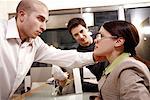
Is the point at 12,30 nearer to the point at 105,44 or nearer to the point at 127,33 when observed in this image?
the point at 105,44

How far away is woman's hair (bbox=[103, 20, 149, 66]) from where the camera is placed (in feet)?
3.93

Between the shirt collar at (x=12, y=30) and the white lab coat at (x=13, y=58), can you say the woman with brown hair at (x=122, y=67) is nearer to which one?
the white lab coat at (x=13, y=58)

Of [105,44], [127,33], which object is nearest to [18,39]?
[105,44]

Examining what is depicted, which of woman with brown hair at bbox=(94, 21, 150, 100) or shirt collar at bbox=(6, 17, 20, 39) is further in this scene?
shirt collar at bbox=(6, 17, 20, 39)

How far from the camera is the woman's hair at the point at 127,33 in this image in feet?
3.93

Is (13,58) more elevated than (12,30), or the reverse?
(12,30)

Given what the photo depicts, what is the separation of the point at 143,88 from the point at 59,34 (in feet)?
6.63

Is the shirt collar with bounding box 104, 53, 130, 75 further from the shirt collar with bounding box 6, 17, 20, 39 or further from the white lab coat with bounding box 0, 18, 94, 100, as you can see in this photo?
the shirt collar with bounding box 6, 17, 20, 39

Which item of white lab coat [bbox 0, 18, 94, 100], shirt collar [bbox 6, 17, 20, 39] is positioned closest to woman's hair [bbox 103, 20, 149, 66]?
white lab coat [bbox 0, 18, 94, 100]

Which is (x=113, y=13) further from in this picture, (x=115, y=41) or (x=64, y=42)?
(x=115, y=41)

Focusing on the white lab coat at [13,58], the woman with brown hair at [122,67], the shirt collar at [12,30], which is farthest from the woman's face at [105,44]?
the shirt collar at [12,30]

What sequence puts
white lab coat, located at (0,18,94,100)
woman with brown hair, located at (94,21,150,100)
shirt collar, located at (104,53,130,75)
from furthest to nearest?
white lab coat, located at (0,18,94,100) → shirt collar, located at (104,53,130,75) → woman with brown hair, located at (94,21,150,100)

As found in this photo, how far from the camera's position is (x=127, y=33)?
3.96ft

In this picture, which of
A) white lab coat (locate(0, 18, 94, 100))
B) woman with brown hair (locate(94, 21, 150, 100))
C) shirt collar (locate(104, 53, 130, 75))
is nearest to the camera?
woman with brown hair (locate(94, 21, 150, 100))
